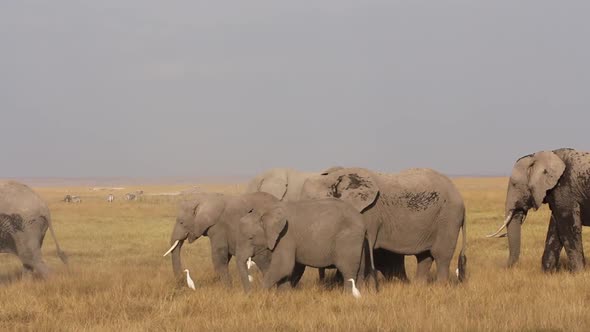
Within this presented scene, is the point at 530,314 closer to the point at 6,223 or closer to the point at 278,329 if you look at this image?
the point at 278,329

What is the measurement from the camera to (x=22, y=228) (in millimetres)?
11188

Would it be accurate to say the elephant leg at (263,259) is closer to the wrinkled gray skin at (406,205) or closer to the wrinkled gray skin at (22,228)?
the wrinkled gray skin at (406,205)

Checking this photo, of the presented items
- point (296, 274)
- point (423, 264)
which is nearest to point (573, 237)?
point (423, 264)

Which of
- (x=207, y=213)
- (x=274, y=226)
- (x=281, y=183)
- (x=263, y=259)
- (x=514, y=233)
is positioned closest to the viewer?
(x=274, y=226)

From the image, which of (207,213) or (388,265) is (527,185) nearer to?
(388,265)

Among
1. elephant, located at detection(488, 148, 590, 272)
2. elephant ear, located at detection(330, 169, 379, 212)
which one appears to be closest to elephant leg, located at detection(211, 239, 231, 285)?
elephant ear, located at detection(330, 169, 379, 212)

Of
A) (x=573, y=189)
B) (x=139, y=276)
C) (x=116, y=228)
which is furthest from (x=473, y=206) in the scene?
(x=139, y=276)

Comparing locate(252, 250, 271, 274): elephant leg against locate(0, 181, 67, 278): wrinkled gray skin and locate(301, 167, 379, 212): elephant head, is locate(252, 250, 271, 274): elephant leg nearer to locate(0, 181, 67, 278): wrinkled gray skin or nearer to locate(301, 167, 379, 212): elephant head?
locate(301, 167, 379, 212): elephant head

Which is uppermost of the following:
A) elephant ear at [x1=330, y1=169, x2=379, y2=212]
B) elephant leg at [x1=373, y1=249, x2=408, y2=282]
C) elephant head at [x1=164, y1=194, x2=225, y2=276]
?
elephant ear at [x1=330, y1=169, x2=379, y2=212]

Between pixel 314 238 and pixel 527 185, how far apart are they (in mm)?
4587

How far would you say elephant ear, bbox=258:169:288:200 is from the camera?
15.8 metres

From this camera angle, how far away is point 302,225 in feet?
29.7

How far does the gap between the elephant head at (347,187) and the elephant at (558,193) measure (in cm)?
314

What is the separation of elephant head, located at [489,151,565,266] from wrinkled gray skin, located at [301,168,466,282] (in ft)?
5.00
